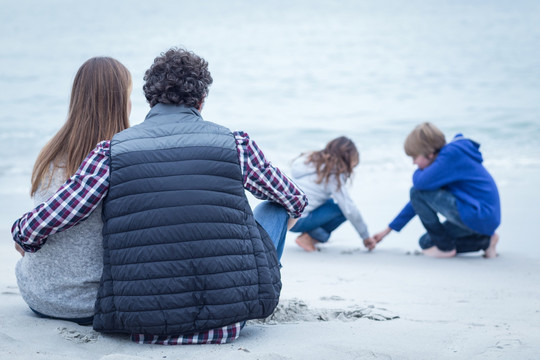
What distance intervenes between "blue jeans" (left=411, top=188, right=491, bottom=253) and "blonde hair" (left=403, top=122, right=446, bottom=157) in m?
0.32

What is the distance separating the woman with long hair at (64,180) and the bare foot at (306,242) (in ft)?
9.73

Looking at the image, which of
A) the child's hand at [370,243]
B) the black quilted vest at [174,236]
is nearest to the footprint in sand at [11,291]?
the black quilted vest at [174,236]

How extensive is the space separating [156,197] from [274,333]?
0.85m

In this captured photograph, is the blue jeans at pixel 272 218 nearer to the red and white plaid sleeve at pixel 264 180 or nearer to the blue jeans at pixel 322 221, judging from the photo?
the red and white plaid sleeve at pixel 264 180

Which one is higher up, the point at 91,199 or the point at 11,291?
the point at 91,199

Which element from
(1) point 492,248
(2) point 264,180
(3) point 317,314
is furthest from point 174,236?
(1) point 492,248

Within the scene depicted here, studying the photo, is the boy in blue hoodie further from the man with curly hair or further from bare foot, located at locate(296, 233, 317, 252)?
the man with curly hair

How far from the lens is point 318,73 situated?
2352 cm

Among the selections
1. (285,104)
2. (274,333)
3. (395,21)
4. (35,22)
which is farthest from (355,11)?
(274,333)

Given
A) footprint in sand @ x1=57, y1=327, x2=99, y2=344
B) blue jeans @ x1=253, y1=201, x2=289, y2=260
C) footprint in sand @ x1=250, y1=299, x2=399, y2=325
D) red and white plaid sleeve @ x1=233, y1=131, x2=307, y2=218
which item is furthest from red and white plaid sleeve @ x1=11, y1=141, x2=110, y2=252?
footprint in sand @ x1=250, y1=299, x2=399, y2=325

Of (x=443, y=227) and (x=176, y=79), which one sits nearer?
(x=176, y=79)

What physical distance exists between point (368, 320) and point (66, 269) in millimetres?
1359

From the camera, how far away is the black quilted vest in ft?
7.49

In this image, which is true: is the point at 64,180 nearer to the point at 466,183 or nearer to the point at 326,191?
Result: the point at 326,191
